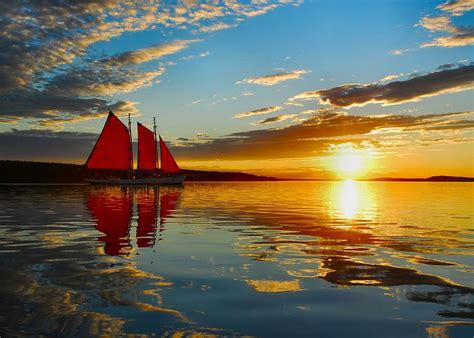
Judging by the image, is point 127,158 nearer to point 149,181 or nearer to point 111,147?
point 111,147

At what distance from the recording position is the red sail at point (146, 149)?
112 metres

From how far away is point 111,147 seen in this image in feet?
341

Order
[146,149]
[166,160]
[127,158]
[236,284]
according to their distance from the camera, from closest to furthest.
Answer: [236,284], [127,158], [146,149], [166,160]

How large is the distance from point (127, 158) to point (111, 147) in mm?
7912

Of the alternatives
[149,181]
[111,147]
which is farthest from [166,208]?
[149,181]

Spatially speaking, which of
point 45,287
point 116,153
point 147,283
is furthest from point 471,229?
point 116,153

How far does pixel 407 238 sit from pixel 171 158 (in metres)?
106

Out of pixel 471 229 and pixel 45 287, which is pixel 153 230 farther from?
pixel 471 229

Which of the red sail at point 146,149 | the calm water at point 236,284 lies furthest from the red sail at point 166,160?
the calm water at point 236,284

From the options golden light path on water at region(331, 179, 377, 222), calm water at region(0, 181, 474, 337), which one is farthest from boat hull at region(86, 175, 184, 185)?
calm water at region(0, 181, 474, 337)

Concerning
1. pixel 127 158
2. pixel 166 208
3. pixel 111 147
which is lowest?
pixel 166 208

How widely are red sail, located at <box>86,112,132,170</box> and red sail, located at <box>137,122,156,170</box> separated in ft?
11.9

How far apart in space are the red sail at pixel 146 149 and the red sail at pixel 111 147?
362cm

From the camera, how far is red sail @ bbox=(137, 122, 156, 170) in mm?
111744
